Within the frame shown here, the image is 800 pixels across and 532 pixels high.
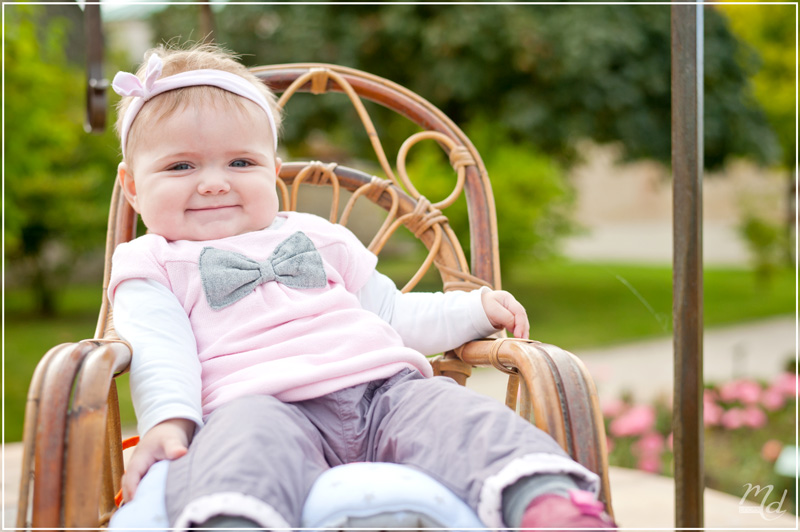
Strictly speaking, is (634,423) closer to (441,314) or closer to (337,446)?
(441,314)

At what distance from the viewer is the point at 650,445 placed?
2.50 meters

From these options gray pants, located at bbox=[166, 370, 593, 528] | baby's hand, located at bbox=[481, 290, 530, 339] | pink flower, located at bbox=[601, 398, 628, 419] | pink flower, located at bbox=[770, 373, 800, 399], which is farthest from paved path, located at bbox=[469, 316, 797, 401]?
gray pants, located at bbox=[166, 370, 593, 528]

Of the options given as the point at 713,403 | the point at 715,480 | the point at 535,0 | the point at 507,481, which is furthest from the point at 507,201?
the point at 507,481

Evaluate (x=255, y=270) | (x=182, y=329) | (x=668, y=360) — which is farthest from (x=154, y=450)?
(x=668, y=360)

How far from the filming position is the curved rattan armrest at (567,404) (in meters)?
0.93

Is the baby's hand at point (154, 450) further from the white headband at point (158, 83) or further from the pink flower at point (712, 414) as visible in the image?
the pink flower at point (712, 414)

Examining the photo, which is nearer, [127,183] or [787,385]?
[127,183]

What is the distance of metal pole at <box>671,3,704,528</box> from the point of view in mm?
985

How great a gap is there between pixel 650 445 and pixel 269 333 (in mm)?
1813

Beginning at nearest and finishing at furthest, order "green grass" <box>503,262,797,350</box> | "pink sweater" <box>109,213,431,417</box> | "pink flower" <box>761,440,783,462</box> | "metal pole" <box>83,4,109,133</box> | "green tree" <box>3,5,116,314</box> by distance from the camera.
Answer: "pink sweater" <box>109,213,431,417</box> < "metal pole" <box>83,4,109,133</box> < "pink flower" <box>761,440,783,462</box> < "green tree" <box>3,5,116,314</box> < "green grass" <box>503,262,797,350</box>

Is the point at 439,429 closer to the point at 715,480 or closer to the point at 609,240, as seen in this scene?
the point at 715,480

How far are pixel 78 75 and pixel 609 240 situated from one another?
6.78m

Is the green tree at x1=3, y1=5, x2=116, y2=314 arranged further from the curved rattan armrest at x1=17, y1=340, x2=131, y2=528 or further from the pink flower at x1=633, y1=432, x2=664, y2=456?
the pink flower at x1=633, y1=432, x2=664, y2=456

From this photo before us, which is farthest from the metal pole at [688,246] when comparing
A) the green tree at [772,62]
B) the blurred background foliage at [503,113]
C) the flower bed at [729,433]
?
the green tree at [772,62]
